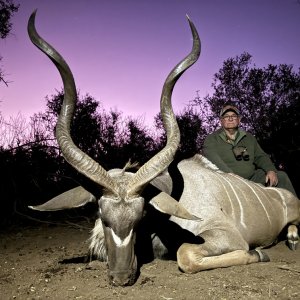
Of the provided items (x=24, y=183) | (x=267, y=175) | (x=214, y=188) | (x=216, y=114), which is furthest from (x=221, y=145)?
(x=216, y=114)

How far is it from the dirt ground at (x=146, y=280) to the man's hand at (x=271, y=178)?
863 millimetres

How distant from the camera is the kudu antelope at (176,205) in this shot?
2549 millimetres

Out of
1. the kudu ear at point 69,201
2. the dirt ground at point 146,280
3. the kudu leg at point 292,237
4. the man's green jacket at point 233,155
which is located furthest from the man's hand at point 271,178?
the kudu ear at point 69,201

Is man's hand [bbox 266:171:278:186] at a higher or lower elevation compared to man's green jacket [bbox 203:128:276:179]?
lower

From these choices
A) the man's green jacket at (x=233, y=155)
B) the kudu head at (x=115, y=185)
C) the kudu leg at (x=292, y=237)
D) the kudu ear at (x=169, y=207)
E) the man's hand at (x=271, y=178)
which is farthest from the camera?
the man's green jacket at (x=233, y=155)

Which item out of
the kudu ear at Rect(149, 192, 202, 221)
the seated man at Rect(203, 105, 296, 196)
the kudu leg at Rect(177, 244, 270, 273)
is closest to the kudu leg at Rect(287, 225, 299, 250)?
the seated man at Rect(203, 105, 296, 196)

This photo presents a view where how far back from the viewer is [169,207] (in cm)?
275

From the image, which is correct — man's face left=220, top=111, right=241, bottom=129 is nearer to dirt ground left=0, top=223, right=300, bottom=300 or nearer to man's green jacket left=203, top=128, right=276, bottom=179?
→ man's green jacket left=203, top=128, right=276, bottom=179

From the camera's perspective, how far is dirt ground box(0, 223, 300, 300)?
2355 millimetres

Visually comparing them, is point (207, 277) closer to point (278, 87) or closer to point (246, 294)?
point (246, 294)

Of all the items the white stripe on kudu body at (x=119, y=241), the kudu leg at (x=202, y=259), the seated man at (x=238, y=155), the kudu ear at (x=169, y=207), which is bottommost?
the kudu leg at (x=202, y=259)

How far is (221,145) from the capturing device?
4508 mm

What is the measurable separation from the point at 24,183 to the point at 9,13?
464cm

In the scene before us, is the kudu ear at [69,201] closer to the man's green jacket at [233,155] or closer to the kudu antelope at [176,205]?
the kudu antelope at [176,205]
